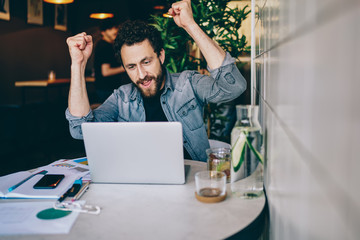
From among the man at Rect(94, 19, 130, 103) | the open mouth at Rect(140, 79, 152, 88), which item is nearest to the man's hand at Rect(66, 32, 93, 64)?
the open mouth at Rect(140, 79, 152, 88)

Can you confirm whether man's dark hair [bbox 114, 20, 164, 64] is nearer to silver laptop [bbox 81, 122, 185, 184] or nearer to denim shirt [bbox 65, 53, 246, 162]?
denim shirt [bbox 65, 53, 246, 162]

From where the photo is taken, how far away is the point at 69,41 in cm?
164

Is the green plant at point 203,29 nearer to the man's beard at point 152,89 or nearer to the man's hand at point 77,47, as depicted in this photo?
the man's beard at point 152,89

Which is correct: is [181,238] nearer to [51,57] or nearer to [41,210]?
[41,210]

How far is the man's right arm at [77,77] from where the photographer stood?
1.64 meters

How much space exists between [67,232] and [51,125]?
16.3 ft

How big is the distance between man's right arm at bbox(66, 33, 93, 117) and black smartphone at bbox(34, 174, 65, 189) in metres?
0.49

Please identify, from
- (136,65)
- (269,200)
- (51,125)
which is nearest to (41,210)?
(269,200)

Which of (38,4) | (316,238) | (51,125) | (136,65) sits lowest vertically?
(51,125)

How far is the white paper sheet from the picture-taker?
2.85 feet

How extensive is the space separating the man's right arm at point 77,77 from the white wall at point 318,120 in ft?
3.58

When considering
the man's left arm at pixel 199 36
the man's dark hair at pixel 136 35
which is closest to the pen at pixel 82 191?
the man's left arm at pixel 199 36

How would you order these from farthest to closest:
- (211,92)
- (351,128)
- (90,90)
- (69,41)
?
(90,90)
(211,92)
(69,41)
(351,128)

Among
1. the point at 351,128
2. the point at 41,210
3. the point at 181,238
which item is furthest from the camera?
the point at 41,210
